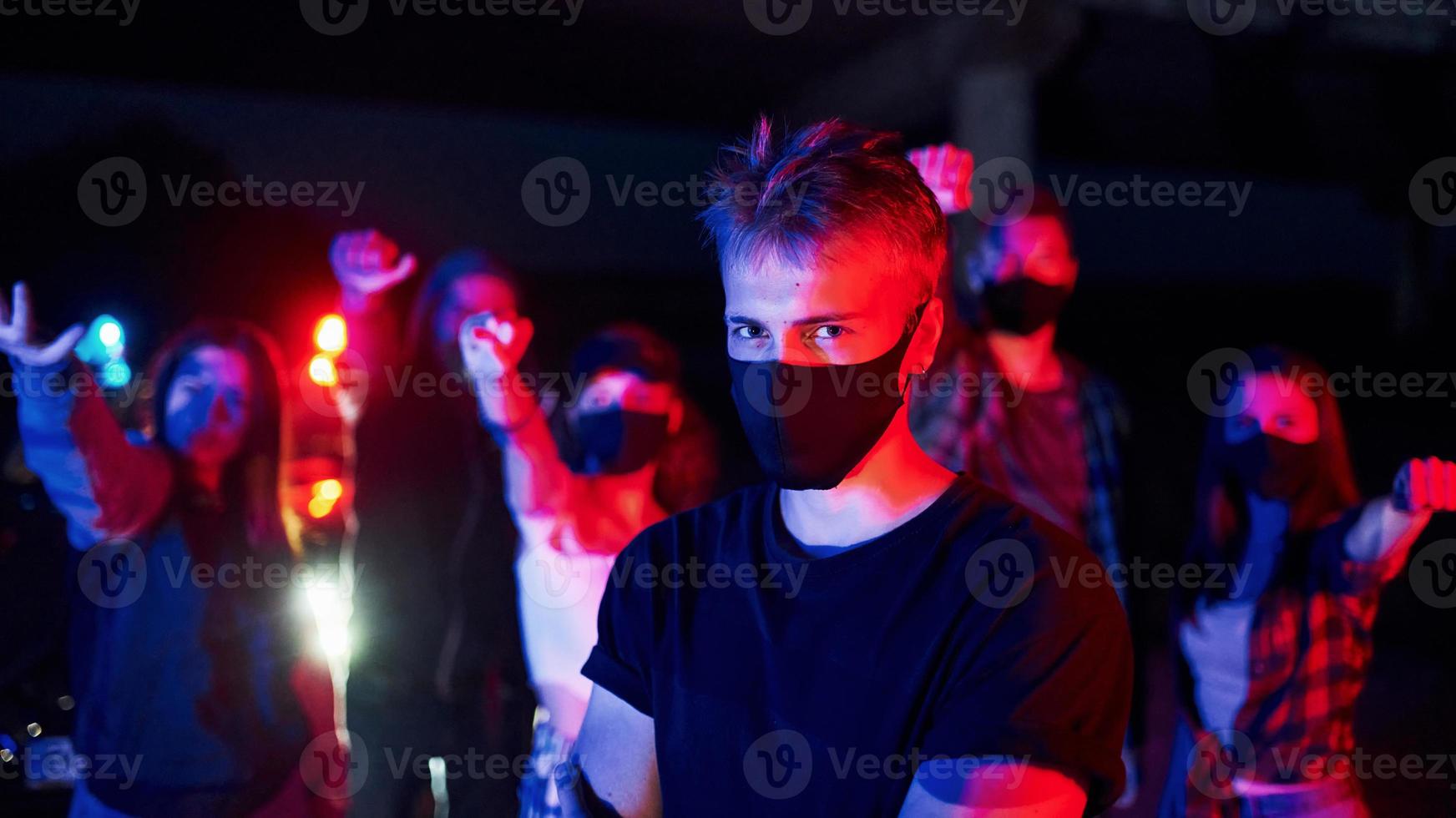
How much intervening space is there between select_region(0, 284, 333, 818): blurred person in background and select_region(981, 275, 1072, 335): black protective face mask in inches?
89.1

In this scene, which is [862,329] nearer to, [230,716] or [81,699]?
[230,716]

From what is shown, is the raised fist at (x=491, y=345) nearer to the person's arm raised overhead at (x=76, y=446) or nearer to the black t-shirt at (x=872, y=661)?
the person's arm raised overhead at (x=76, y=446)

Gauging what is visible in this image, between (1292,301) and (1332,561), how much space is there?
7.28 metres

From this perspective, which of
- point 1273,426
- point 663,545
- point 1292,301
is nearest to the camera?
point 663,545

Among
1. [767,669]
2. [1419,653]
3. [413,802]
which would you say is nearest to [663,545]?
[767,669]

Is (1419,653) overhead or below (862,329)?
below

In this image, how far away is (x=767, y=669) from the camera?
1.34m

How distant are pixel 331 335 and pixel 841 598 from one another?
2.73 metres

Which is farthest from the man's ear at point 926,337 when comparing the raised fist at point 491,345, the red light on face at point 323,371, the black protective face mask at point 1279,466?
the red light on face at point 323,371

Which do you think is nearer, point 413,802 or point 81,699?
point 81,699

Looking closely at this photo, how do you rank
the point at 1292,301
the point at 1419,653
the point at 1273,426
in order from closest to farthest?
the point at 1273,426 → the point at 1419,653 → the point at 1292,301

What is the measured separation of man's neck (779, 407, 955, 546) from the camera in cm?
139

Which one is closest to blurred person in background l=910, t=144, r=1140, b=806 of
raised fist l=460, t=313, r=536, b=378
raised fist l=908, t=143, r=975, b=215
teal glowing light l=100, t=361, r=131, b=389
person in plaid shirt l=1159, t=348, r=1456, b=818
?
person in plaid shirt l=1159, t=348, r=1456, b=818

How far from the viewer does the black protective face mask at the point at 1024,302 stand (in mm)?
3250
